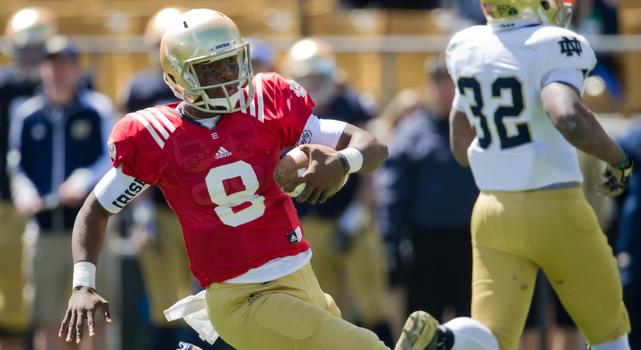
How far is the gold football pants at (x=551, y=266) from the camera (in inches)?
204

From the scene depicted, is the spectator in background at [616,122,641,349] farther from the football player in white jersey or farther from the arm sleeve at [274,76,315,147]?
the arm sleeve at [274,76,315,147]

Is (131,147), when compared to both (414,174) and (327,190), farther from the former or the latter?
(414,174)

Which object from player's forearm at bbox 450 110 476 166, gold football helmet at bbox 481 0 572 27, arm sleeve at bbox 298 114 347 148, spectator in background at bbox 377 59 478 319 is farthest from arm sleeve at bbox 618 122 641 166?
arm sleeve at bbox 298 114 347 148

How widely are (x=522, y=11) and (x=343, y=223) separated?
10.3 ft

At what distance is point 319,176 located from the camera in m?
4.30

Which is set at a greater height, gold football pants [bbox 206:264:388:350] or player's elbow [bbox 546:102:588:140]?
player's elbow [bbox 546:102:588:140]

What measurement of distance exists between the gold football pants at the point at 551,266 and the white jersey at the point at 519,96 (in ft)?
0.30

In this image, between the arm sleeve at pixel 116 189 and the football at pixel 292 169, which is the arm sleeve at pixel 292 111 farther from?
the arm sleeve at pixel 116 189

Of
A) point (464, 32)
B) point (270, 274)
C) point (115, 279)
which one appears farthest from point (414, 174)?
point (270, 274)

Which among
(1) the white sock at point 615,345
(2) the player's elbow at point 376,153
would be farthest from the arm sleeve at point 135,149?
(1) the white sock at point 615,345

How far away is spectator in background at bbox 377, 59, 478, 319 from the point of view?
26.2 feet

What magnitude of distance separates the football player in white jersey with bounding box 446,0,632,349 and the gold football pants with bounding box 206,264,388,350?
2.57 feet

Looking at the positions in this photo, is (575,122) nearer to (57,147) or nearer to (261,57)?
(261,57)

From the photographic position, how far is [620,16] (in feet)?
34.5
